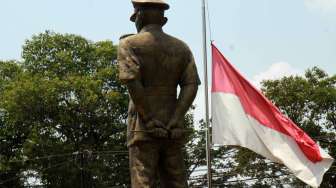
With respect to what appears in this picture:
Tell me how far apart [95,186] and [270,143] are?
848 inches

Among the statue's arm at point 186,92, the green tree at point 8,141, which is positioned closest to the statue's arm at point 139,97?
the statue's arm at point 186,92

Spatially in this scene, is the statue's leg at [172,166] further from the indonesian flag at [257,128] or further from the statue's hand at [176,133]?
the indonesian flag at [257,128]

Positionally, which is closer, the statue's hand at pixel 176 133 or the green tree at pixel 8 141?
the statue's hand at pixel 176 133

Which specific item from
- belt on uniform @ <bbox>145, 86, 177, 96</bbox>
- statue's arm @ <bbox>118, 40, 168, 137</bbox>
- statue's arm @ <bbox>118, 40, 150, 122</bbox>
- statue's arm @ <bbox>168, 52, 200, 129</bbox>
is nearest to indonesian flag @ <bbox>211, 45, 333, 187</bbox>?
statue's arm @ <bbox>168, 52, 200, 129</bbox>

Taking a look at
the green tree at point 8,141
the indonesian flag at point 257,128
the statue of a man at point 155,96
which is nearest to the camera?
the statue of a man at point 155,96

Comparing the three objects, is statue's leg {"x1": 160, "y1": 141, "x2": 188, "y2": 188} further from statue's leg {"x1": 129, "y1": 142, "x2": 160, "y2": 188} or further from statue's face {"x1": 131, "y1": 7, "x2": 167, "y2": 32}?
statue's face {"x1": 131, "y1": 7, "x2": 167, "y2": 32}

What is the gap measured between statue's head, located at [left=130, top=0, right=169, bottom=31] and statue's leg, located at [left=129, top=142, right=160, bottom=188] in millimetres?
1518

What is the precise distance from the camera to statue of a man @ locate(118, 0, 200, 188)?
8070 millimetres

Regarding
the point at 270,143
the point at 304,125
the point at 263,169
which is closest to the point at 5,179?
the point at 263,169

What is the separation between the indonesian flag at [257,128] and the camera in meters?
12.7

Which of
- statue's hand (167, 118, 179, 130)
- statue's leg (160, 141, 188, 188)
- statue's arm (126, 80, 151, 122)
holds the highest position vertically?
statue's arm (126, 80, 151, 122)

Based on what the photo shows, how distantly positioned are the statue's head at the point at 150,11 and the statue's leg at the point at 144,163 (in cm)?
152

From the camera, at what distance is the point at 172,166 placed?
8.33 m

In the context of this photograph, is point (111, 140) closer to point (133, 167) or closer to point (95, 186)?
point (95, 186)
